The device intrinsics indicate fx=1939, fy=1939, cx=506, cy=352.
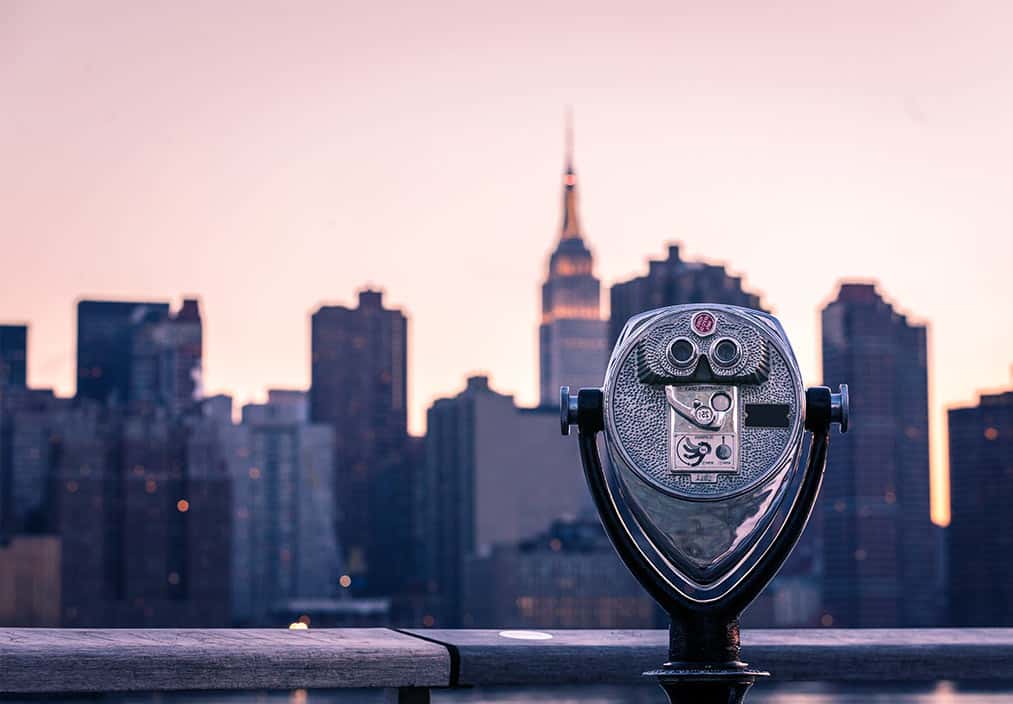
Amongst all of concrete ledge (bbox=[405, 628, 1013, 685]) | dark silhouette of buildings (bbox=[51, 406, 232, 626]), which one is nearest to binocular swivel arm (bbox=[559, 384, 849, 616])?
concrete ledge (bbox=[405, 628, 1013, 685])

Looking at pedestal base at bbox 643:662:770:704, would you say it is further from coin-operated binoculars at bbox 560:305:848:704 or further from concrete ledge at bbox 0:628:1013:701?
concrete ledge at bbox 0:628:1013:701

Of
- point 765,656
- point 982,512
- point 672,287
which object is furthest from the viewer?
point 672,287

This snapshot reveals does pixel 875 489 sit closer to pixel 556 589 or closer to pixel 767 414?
pixel 556 589

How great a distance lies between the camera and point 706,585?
12.3 feet

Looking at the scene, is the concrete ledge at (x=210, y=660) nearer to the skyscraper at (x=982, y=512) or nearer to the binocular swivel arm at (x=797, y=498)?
the binocular swivel arm at (x=797, y=498)

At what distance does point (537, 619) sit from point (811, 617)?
30969 mm

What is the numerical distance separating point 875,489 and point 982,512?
10.4 metres

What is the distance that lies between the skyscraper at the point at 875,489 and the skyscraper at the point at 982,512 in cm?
502

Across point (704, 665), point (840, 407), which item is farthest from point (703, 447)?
point (704, 665)

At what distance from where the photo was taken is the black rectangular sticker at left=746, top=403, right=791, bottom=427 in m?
3.79

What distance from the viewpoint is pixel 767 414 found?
379 centimetres

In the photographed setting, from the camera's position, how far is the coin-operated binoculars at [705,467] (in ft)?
12.2

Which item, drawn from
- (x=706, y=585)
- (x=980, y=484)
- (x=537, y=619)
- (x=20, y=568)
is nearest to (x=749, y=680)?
(x=706, y=585)

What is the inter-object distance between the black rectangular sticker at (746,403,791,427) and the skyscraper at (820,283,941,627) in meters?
158
